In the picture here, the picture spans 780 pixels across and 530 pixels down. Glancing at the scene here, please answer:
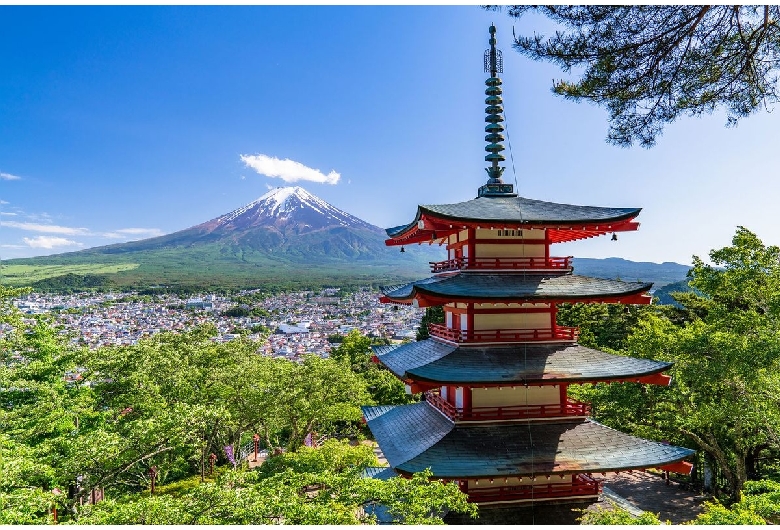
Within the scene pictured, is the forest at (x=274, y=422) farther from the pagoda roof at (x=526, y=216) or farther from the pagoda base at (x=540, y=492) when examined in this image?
the pagoda roof at (x=526, y=216)

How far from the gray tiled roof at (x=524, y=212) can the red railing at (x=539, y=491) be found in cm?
513

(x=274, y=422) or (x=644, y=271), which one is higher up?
(x=644, y=271)

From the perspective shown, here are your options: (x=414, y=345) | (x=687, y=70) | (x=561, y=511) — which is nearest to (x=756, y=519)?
(x=561, y=511)

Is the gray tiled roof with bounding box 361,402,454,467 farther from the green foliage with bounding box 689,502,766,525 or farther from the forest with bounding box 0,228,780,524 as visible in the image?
the green foliage with bounding box 689,502,766,525

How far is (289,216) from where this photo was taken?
141m

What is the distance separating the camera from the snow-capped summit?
13725 centimetres

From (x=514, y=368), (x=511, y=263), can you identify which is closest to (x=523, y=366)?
(x=514, y=368)

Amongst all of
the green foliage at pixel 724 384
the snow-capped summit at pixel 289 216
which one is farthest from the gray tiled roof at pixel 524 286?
the snow-capped summit at pixel 289 216

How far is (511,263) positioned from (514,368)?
7.26 ft

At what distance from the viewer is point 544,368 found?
9492 millimetres

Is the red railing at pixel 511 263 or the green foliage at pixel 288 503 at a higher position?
the red railing at pixel 511 263

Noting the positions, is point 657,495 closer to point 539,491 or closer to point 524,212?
point 539,491

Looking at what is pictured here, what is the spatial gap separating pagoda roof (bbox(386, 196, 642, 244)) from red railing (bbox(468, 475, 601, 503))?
506 centimetres

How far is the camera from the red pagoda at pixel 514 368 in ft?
29.5
